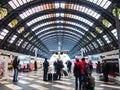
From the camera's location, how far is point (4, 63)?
1617 centimetres

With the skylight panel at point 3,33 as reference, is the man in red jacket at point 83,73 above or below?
below

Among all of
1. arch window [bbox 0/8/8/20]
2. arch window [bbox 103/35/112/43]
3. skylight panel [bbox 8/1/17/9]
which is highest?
skylight panel [bbox 8/1/17/9]

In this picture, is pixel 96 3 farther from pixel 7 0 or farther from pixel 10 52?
pixel 10 52

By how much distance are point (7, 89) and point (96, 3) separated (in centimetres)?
2741

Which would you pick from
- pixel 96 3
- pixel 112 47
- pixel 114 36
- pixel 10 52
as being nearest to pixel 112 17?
pixel 96 3

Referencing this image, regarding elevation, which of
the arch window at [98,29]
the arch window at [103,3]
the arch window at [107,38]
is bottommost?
the arch window at [107,38]

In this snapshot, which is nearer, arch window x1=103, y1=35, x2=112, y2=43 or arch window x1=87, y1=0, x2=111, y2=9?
arch window x1=87, y1=0, x2=111, y2=9

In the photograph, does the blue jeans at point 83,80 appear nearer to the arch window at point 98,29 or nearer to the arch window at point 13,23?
the arch window at point 13,23

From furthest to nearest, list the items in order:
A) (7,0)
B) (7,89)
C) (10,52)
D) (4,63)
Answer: (10,52), (7,0), (4,63), (7,89)

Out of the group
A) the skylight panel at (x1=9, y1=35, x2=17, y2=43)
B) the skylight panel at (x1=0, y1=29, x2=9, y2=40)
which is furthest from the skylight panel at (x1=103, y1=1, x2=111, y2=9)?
the skylight panel at (x1=9, y1=35, x2=17, y2=43)

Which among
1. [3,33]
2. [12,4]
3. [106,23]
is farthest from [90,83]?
[3,33]

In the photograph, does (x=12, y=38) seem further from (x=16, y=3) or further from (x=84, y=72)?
(x=84, y=72)

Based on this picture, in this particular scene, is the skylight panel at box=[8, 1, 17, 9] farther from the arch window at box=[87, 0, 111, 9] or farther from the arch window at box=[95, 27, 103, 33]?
the arch window at box=[95, 27, 103, 33]

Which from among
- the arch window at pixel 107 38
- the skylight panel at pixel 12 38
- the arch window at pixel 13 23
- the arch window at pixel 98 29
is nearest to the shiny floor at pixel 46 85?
the arch window at pixel 13 23
